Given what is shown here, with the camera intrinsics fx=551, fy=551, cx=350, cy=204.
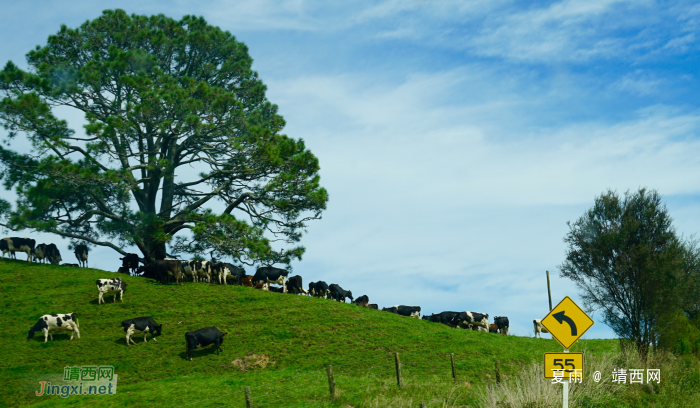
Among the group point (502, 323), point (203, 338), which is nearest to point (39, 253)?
point (203, 338)

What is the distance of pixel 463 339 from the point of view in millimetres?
26406

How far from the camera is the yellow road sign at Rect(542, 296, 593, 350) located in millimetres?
14734

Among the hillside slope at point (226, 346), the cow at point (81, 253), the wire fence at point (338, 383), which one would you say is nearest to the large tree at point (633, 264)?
the hillside slope at point (226, 346)

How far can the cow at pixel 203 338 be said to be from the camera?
22453mm

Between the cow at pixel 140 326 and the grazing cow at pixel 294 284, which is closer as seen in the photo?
the cow at pixel 140 326

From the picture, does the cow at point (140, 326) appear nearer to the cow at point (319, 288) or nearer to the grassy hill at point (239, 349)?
the grassy hill at point (239, 349)

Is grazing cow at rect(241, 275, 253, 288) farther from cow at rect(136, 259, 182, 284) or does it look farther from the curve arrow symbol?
the curve arrow symbol

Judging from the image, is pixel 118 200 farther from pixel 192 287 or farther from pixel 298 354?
pixel 298 354

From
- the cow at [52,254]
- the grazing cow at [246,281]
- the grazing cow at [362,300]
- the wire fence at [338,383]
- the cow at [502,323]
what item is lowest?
the wire fence at [338,383]

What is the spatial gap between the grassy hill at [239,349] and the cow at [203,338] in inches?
15.9

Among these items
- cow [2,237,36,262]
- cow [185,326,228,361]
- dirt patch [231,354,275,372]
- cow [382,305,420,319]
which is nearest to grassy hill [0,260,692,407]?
dirt patch [231,354,275,372]

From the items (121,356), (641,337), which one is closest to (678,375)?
(641,337)

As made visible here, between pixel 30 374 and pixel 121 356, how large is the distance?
321 centimetres

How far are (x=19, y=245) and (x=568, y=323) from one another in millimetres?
33217
